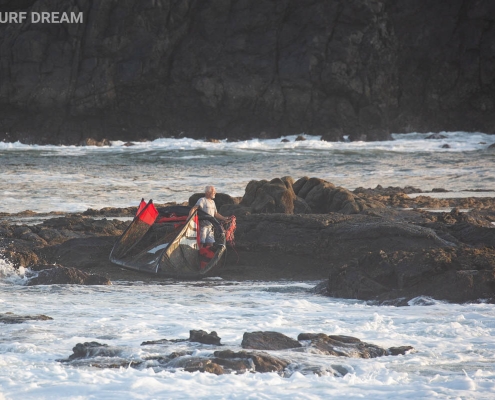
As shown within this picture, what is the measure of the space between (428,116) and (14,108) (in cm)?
2399

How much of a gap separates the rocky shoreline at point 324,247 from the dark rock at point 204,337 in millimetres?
2898

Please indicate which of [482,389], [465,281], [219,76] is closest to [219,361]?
[482,389]

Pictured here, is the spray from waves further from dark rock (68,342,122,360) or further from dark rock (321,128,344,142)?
dark rock (321,128,344,142)

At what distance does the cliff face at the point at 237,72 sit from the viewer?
1863 inches

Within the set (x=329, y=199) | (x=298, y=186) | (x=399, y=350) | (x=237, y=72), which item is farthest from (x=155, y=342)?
(x=237, y=72)

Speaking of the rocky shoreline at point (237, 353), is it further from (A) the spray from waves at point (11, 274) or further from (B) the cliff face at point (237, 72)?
(B) the cliff face at point (237, 72)

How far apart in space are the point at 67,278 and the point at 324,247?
13.3 feet

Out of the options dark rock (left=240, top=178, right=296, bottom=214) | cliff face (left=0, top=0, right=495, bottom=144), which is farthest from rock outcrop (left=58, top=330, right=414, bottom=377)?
cliff face (left=0, top=0, right=495, bottom=144)

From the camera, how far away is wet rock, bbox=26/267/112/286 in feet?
38.3

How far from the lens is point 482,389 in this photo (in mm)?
6770

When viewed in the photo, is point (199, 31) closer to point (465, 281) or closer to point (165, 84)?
point (165, 84)

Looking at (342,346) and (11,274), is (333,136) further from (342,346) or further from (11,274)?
(342,346)

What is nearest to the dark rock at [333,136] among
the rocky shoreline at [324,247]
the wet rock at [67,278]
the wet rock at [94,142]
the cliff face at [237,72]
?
the cliff face at [237,72]

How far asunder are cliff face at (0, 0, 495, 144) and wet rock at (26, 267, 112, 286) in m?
34.8
